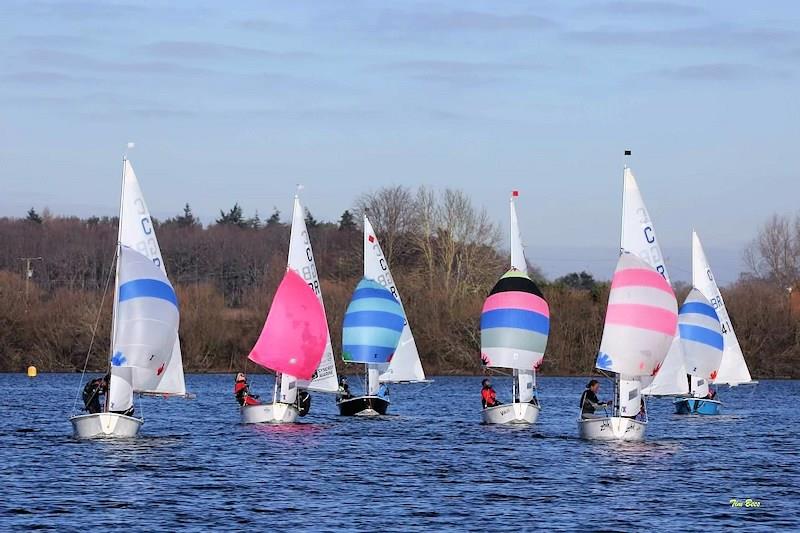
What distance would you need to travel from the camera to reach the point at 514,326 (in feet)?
161

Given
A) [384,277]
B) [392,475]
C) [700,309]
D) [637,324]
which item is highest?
[384,277]

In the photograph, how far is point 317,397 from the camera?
76188 millimetres

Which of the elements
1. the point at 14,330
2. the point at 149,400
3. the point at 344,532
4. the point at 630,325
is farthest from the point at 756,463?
the point at 14,330

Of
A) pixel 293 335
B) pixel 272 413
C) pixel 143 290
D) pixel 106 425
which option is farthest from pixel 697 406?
pixel 106 425

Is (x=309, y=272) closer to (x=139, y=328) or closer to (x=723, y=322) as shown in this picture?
(x=139, y=328)

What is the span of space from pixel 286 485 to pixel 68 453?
8.46 m

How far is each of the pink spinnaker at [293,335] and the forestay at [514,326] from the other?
5.54 m

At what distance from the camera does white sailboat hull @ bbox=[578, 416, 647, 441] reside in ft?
137

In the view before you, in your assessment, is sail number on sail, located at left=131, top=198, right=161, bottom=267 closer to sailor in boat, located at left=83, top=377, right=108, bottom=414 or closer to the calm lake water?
sailor in boat, located at left=83, top=377, right=108, bottom=414

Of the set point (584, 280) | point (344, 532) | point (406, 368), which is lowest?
point (344, 532)

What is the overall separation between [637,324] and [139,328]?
13.6 meters

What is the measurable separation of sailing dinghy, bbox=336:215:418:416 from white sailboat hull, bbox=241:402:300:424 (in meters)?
5.01

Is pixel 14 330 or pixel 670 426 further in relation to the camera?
pixel 14 330

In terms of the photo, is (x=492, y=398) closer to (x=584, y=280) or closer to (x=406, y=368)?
(x=406, y=368)
